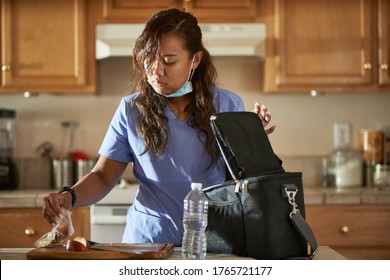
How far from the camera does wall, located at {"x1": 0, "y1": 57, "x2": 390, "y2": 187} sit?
3869 millimetres

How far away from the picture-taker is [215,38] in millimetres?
3518

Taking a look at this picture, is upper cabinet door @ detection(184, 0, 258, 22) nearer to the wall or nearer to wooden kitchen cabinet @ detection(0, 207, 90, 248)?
the wall

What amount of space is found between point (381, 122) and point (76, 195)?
7.93ft

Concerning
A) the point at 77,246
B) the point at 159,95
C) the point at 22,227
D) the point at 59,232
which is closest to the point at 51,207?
the point at 59,232

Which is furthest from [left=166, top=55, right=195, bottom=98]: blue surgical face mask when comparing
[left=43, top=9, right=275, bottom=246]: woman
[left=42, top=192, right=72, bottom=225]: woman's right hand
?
[left=42, top=192, right=72, bottom=225]: woman's right hand

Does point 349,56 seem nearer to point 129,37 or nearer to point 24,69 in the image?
point 129,37

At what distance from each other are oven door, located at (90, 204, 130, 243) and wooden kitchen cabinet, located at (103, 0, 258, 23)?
3.18 feet

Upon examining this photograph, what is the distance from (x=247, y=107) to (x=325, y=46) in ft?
1.78

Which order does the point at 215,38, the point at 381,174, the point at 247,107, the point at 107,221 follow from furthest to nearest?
the point at 247,107
the point at 381,174
the point at 215,38
the point at 107,221

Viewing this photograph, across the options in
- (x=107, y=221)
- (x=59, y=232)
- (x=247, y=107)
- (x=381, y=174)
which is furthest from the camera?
(x=247, y=107)

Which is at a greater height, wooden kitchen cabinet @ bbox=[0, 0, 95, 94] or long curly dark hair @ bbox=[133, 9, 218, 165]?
wooden kitchen cabinet @ bbox=[0, 0, 95, 94]

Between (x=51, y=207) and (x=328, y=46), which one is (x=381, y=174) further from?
(x=51, y=207)
